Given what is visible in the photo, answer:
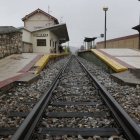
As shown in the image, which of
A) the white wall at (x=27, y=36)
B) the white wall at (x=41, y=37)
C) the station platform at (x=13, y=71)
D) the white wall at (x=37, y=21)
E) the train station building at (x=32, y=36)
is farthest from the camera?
the white wall at (x=37, y=21)

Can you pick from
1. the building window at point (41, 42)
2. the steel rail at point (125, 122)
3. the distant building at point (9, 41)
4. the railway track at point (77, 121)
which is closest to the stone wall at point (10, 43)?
the distant building at point (9, 41)

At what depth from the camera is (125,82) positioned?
36.4ft

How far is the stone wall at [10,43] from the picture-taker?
22.0m

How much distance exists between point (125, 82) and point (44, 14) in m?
49.0

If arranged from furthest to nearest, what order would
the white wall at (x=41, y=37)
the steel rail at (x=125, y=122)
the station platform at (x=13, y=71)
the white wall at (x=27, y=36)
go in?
1. the white wall at (x=41, y=37)
2. the white wall at (x=27, y=36)
3. the station platform at (x=13, y=71)
4. the steel rail at (x=125, y=122)

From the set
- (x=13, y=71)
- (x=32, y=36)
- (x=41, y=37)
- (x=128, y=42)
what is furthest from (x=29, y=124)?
(x=41, y=37)

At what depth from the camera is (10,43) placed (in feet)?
79.8

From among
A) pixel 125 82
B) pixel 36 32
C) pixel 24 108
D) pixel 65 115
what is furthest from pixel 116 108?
pixel 36 32

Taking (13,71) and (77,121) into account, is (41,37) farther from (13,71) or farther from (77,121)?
(77,121)

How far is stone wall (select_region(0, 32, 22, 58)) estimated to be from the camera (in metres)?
22.0

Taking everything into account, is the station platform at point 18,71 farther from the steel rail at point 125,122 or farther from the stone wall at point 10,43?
the steel rail at point 125,122

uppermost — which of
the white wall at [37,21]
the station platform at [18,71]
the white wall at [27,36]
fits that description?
the white wall at [37,21]

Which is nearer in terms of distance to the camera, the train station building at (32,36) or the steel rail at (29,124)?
the steel rail at (29,124)

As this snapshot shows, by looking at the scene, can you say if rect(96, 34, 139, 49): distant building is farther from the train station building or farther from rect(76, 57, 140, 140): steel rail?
rect(76, 57, 140, 140): steel rail
